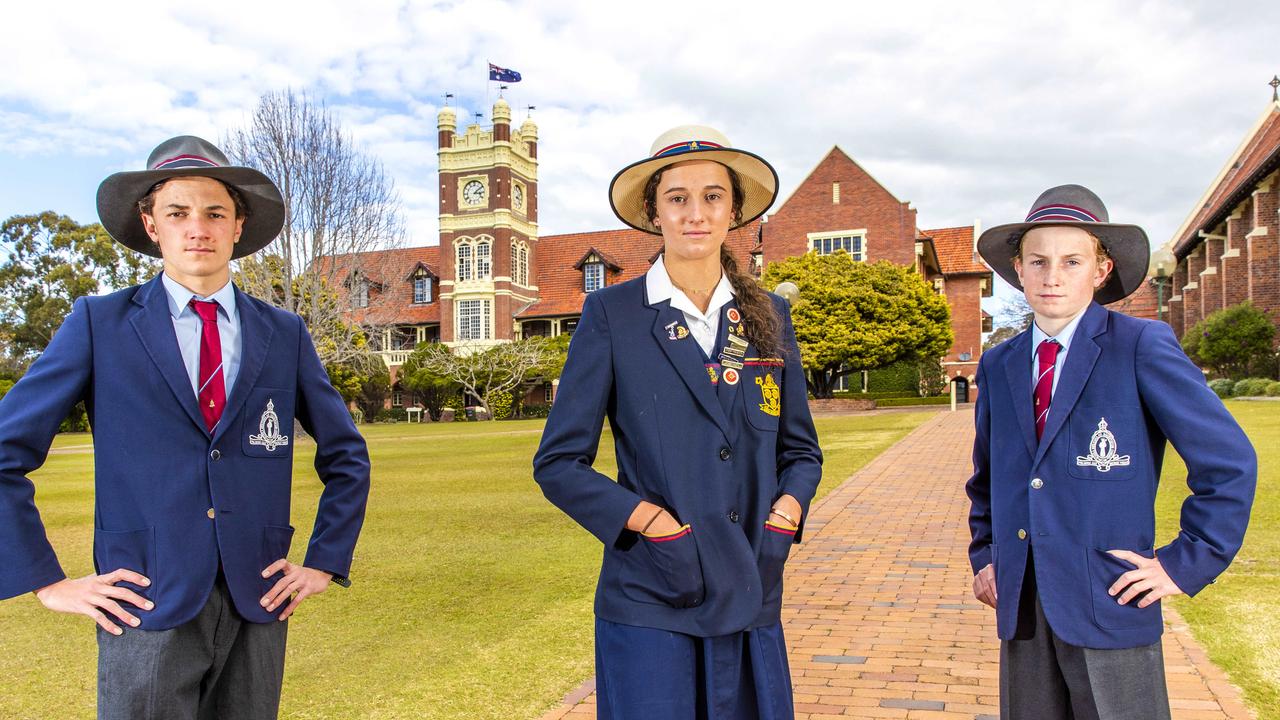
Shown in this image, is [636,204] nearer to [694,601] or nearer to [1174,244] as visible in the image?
[694,601]

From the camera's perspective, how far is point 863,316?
4003cm

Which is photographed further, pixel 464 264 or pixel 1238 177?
pixel 464 264

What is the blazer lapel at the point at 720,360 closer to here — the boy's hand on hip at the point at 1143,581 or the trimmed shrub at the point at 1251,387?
the boy's hand on hip at the point at 1143,581

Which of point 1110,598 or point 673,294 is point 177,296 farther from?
point 1110,598

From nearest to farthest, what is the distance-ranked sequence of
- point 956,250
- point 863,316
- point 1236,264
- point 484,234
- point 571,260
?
point 1236,264 → point 863,316 → point 956,250 → point 484,234 → point 571,260

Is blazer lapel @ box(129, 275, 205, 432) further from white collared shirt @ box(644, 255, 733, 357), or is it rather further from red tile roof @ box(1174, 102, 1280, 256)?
red tile roof @ box(1174, 102, 1280, 256)

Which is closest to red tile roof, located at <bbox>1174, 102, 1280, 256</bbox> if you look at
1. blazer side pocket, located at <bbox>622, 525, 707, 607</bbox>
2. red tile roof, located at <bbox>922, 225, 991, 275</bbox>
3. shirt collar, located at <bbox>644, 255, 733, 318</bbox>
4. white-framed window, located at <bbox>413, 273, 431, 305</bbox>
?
red tile roof, located at <bbox>922, 225, 991, 275</bbox>

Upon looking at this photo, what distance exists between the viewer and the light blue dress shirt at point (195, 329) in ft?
8.09

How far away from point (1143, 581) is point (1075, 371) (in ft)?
1.83

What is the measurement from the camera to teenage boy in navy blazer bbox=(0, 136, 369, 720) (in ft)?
7.28

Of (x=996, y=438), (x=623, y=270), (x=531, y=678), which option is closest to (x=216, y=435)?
(x=996, y=438)

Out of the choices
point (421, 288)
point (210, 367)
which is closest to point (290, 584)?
point (210, 367)

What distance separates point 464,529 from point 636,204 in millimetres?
7645

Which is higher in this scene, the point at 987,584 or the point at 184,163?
the point at 184,163
